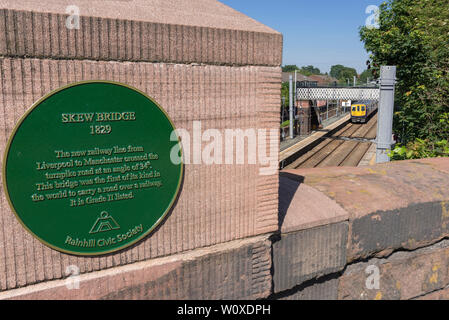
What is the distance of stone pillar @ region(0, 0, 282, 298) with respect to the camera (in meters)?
1.99

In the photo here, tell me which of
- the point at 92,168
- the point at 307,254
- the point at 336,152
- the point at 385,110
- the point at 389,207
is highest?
the point at 385,110

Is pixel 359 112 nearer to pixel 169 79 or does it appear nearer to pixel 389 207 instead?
pixel 389 207

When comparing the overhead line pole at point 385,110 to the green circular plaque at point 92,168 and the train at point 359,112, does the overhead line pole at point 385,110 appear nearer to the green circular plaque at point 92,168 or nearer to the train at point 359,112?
the green circular plaque at point 92,168

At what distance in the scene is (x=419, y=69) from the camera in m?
11.3

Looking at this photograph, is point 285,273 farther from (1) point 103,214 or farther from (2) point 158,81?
(2) point 158,81

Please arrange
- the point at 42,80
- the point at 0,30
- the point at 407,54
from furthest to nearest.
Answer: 1. the point at 407,54
2. the point at 42,80
3. the point at 0,30

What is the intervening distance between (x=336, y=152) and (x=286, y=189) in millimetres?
23877

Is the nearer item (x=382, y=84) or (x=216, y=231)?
(x=216, y=231)

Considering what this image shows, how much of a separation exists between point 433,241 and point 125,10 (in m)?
3.48

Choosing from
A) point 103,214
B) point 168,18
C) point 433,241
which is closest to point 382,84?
point 433,241

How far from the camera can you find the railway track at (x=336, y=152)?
76.7ft

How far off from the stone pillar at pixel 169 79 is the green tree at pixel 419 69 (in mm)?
4735

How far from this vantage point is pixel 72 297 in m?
2.24

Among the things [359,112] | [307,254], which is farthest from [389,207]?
[359,112]
